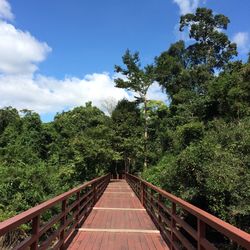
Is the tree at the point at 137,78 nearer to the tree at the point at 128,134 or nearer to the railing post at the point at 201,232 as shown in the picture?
the tree at the point at 128,134

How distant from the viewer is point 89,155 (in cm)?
2650

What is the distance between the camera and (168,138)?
3222 cm

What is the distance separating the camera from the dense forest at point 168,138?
44.9ft

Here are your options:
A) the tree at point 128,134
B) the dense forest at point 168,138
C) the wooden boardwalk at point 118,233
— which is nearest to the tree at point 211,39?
the dense forest at point 168,138

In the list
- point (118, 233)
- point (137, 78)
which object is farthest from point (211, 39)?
point (118, 233)

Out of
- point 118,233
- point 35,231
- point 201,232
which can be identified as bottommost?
point 118,233

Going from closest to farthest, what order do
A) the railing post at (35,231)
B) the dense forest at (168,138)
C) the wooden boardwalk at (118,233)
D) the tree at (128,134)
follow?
the railing post at (35,231) < the wooden boardwalk at (118,233) < the dense forest at (168,138) < the tree at (128,134)

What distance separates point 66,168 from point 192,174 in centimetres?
1314

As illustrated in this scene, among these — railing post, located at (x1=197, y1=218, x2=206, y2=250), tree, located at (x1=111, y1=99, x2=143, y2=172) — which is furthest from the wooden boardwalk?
tree, located at (x1=111, y1=99, x2=143, y2=172)

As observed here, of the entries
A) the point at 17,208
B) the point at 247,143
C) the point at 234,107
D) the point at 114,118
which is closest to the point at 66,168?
the point at 17,208

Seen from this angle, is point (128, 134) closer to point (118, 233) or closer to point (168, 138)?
point (168, 138)

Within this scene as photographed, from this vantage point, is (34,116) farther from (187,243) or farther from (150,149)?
(187,243)

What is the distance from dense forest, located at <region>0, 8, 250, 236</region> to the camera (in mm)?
13688

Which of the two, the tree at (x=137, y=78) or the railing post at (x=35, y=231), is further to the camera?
the tree at (x=137, y=78)
